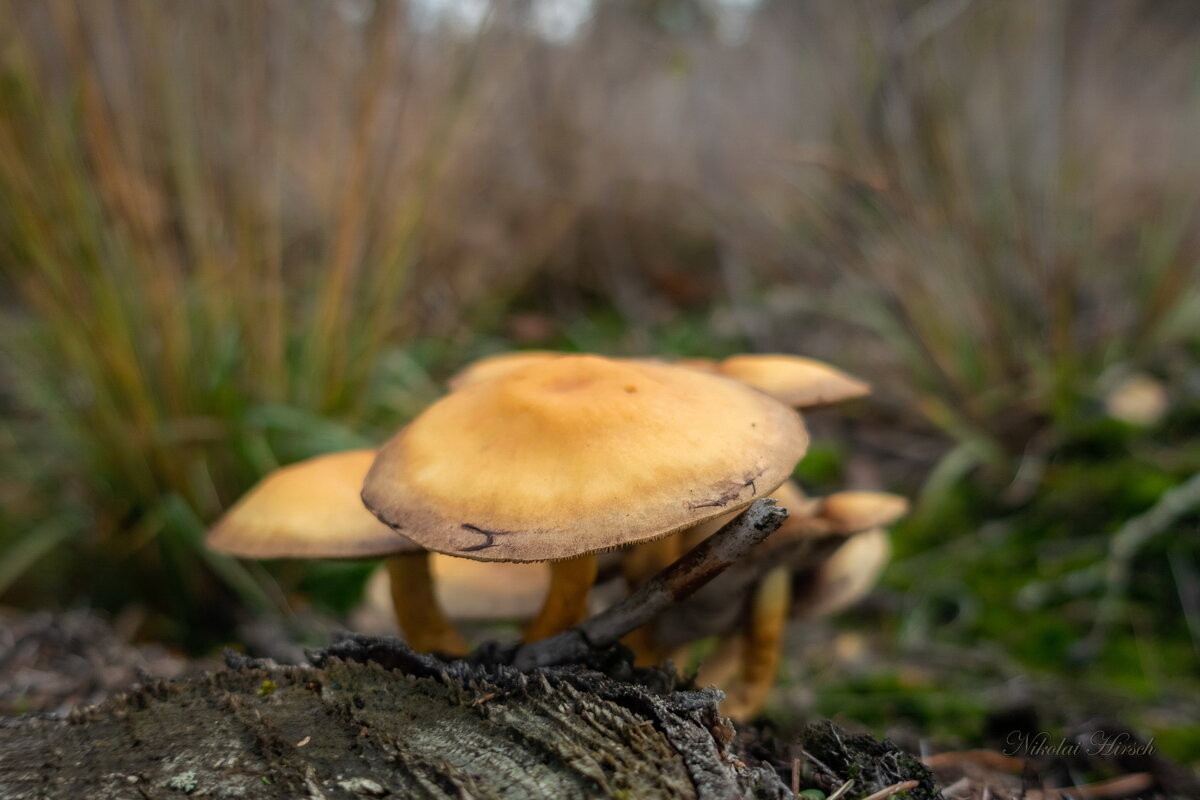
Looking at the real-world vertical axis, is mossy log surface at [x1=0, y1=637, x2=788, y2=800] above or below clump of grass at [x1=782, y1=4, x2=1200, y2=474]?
below

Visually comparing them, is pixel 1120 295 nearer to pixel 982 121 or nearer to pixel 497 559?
pixel 982 121

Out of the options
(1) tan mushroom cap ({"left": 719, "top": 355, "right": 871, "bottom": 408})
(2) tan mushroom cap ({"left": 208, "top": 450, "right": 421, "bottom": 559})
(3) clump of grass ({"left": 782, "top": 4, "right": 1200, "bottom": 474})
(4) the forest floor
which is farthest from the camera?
(3) clump of grass ({"left": 782, "top": 4, "right": 1200, "bottom": 474})

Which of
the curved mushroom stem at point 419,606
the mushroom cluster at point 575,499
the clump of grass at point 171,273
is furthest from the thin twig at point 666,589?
the clump of grass at point 171,273

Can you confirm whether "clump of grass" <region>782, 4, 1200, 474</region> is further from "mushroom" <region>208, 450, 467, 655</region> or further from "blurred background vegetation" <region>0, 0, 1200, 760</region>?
"mushroom" <region>208, 450, 467, 655</region>

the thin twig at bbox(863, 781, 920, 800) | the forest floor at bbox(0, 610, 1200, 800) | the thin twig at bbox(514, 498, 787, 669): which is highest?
the thin twig at bbox(514, 498, 787, 669)

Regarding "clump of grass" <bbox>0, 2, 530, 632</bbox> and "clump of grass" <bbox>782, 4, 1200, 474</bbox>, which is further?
"clump of grass" <bbox>782, 4, 1200, 474</bbox>

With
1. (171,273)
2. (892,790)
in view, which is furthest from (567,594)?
(171,273)

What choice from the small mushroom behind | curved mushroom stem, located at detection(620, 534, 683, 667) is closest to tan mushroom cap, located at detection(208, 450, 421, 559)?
curved mushroom stem, located at detection(620, 534, 683, 667)

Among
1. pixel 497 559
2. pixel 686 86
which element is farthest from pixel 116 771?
pixel 686 86
